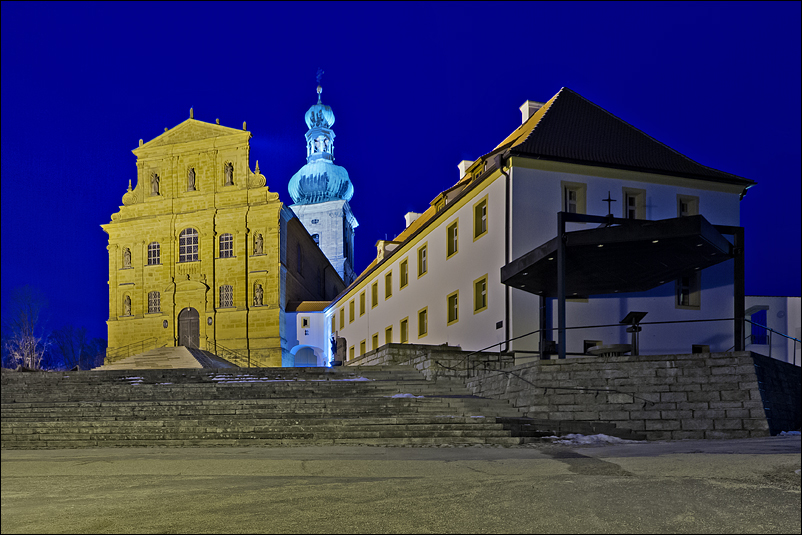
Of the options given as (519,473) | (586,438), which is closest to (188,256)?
(586,438)

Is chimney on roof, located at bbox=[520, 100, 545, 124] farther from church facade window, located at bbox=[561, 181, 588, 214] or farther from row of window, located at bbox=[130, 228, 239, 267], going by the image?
row of window, located at bbox=[130, 228, 239, 267]

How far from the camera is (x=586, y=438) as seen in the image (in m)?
13.7

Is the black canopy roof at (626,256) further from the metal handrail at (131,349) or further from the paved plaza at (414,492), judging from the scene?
the metal handrail at (131,349)

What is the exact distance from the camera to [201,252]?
5109cm

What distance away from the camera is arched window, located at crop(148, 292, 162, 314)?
5078 centimetres

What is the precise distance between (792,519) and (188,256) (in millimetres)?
49486

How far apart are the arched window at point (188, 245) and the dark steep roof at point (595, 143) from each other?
99.7ft

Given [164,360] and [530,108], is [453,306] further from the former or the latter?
[164,360]

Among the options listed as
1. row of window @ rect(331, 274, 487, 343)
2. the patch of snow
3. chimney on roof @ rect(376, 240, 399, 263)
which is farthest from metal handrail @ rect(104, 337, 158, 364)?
the patch of snow

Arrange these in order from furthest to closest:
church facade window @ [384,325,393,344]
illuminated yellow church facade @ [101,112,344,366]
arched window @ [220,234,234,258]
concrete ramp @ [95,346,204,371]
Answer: arched window @ [220,234,234,258] < illuminated yellow church facade @ [101,112,344,366] < concrete ramp @ [95,346,204,371] < church facade window @ [384,325,393,344]

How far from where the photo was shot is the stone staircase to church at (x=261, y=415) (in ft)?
45.2

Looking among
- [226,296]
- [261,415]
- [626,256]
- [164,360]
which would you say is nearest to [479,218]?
[626,256]

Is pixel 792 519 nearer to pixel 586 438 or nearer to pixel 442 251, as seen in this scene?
pixel 586 438

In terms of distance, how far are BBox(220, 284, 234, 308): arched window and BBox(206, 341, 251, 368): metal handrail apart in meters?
2.84
